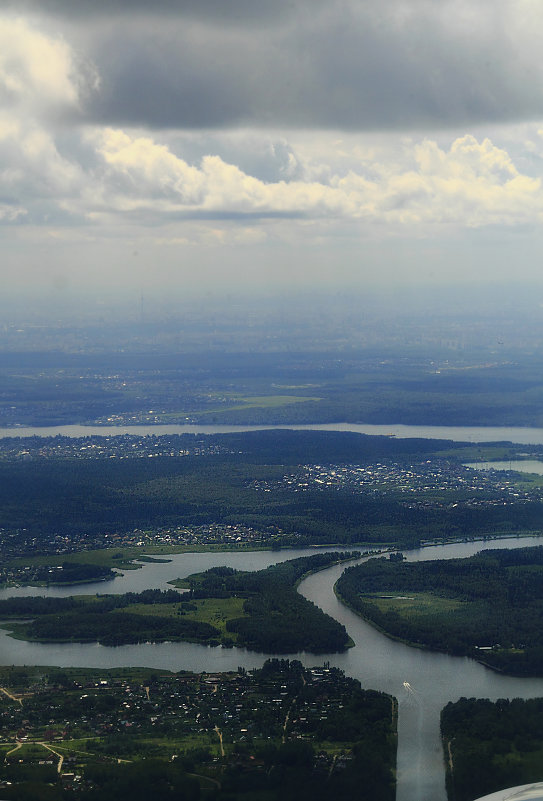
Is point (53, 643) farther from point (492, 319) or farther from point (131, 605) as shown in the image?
point (492, 319)

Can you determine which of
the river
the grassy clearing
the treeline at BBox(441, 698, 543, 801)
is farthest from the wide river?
the river

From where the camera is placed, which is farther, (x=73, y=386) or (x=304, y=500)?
(x=73, y=386)

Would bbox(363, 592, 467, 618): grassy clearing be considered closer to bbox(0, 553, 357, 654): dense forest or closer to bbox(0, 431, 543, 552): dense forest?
bbox(0, 553, 357, 654): dense forest

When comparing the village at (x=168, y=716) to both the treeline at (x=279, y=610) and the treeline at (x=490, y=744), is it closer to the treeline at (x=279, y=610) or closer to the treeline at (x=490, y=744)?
the treeline at (x=279, y=610)

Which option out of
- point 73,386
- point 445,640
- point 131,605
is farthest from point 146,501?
point 73,386

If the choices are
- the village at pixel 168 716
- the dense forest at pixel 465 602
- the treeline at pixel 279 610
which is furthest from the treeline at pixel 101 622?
the dense forest at pixel 465 602

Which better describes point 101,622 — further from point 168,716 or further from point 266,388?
point 266,388
